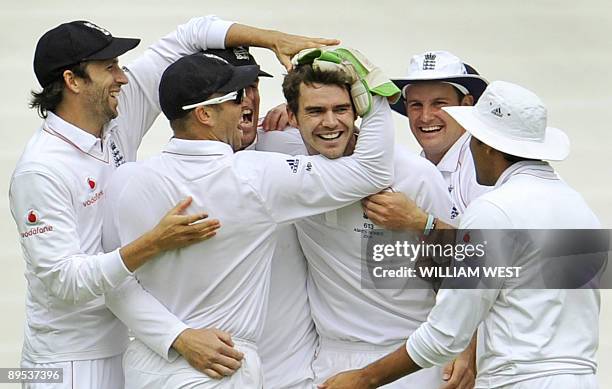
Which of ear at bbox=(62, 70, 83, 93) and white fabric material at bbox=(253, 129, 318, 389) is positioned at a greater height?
ear at bbox=(62, 70, 83, 93)

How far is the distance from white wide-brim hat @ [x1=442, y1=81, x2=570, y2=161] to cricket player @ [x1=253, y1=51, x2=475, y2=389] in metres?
0.38

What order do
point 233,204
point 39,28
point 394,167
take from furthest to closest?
1. point 39,28
2. point 394,167
3. point 233,204

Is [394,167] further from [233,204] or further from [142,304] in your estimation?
[142,304]

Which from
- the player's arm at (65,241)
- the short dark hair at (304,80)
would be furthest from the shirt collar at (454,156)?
the player's arm at (65,241)

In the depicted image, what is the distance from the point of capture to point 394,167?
11.8 ft

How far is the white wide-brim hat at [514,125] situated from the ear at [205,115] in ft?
2.11

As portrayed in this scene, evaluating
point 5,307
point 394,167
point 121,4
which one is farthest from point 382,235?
point 121,4

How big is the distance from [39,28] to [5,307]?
5.53 feet

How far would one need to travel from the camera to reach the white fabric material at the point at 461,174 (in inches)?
154

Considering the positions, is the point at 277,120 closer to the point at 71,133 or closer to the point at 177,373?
the point at 71,133

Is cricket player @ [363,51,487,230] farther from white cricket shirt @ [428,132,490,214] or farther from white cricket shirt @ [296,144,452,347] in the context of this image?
white cricket shirt @ [296,144,452,347]

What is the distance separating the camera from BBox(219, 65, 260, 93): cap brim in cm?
342

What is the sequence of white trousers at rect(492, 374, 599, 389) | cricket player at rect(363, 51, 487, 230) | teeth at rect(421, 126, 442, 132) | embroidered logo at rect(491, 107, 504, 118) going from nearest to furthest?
white trousers at rect(492, 374, 599, 389) < embroidered logo at rect(491, 107, 504, 118) < cricket player at rect(363, 51, 487, 230) < teeth at rect(421, 126, 442, 132)

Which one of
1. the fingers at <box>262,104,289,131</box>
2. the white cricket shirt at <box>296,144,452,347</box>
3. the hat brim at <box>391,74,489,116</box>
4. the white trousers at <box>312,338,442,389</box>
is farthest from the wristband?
the hat brim at <box>391,74,489,116</box>
